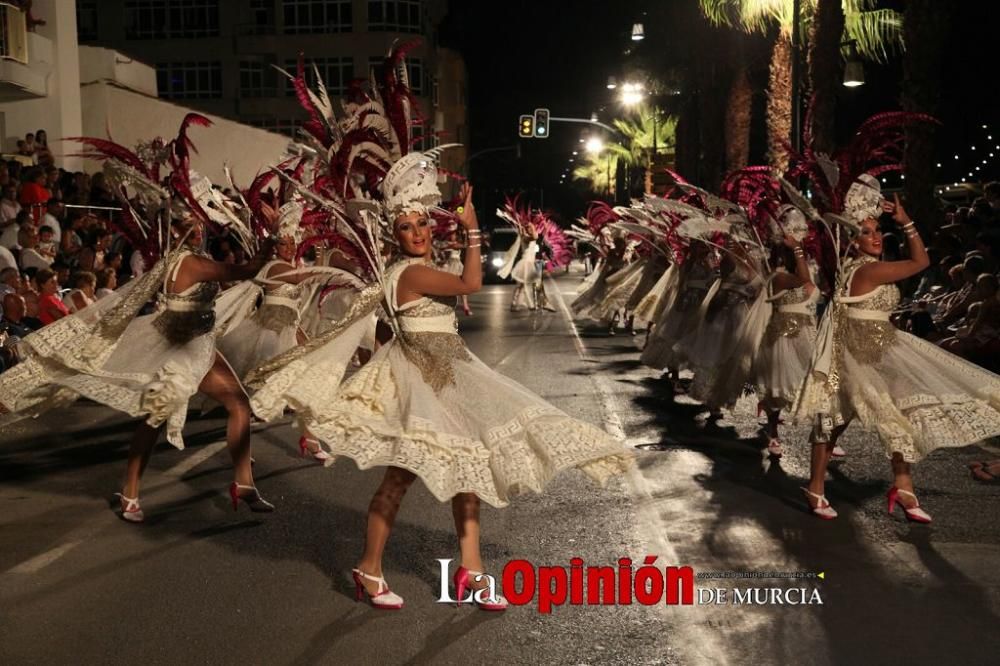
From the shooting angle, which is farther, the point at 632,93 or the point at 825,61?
the point at 632,93

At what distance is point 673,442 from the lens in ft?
34.8

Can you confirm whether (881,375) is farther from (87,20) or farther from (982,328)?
(87,20)

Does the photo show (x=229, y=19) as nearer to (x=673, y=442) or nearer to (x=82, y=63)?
(x=82, y=63)

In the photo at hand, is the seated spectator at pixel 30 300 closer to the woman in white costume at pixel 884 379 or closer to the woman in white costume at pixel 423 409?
the woman in white costume at pixel 423 409

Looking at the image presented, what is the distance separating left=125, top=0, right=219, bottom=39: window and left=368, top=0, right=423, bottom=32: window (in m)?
7.95

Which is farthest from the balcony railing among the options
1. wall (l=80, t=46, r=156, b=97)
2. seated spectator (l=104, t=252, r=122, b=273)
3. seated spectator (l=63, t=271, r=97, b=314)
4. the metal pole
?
the metal pole

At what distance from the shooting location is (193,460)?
9711mm

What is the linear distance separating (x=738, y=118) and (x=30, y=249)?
18327 mm

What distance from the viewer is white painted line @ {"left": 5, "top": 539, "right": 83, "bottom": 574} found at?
6504 mm

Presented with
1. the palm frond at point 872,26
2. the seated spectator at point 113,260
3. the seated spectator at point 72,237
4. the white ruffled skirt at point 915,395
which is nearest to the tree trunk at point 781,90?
the palm frond at point 872,26

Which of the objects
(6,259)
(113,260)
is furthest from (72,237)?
(6,259)

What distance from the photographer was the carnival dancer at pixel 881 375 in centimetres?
738

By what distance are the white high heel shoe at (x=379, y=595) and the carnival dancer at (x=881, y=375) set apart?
10.4 ft

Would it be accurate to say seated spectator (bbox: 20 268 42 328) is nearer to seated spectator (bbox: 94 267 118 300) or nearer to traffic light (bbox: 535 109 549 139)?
seated spectator (bbox: 94 267 118 300)
